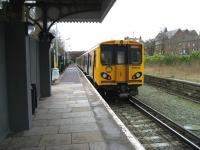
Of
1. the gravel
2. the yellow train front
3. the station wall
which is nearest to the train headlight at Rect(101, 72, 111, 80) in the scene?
the yellow train front

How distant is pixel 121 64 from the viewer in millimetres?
15188

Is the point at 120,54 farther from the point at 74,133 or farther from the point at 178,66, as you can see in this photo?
the point at 178,66

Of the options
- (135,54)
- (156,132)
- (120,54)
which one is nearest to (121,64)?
(120,54)

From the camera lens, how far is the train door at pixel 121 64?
15125 millimetres

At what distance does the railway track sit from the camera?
833 centimetres

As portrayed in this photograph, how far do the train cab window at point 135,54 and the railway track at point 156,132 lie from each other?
101 inches

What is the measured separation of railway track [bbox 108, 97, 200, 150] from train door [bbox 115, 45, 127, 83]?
1867 millimetres

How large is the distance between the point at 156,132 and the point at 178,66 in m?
21.4

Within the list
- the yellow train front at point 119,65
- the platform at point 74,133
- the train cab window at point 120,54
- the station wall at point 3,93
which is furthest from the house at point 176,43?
the station wall at point 3,93

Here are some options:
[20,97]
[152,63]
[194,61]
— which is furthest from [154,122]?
[152,63]

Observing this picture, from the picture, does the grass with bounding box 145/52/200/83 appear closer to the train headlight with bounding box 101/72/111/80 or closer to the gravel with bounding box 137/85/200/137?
the gravel with bounding box 137/85/200/137

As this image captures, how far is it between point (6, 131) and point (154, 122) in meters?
5.84

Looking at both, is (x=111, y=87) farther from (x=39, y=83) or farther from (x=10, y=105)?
(x=10, y=105)

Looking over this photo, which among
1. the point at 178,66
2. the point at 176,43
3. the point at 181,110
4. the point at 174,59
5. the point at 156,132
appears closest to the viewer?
the point at 156,132
